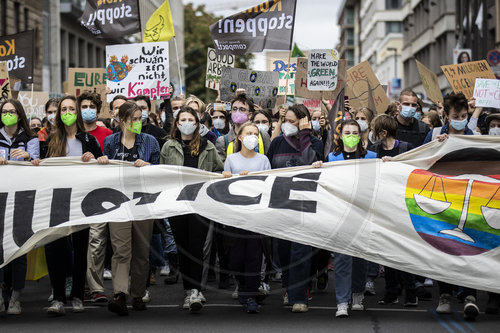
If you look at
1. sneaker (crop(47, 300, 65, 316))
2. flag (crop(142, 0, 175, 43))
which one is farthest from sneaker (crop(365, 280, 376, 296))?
flag (crop(142, 0, 175, 43))

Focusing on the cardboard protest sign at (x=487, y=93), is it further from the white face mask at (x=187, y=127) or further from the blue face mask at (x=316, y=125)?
the white face mask at (x=187, y=127)

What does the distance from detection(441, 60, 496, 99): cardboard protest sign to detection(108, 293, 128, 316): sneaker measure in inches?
264

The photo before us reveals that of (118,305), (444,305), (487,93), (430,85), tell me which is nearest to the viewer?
(118,305)

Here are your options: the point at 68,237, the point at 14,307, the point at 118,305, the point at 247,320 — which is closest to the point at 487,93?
the point at 247,320

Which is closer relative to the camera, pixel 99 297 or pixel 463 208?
pixel 463 208

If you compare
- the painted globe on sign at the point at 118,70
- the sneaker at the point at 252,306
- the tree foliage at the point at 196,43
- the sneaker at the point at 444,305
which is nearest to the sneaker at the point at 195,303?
the sneaker at the point at 252,306

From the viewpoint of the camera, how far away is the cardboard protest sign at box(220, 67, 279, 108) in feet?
44.9

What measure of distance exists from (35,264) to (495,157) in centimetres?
464

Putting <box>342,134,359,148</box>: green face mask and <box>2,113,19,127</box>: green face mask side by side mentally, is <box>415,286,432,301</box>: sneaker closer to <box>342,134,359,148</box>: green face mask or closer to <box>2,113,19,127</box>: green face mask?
<box>342,134,359,148</box>: green face mask

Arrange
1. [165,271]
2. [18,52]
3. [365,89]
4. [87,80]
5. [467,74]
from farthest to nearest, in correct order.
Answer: [87,80], [365,89], [18,52], [467,74], [165,271]

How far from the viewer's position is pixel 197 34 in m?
76.9

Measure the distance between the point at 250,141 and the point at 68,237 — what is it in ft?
6.43

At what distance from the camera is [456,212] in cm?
838

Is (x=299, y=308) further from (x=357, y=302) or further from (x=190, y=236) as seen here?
(x=190, y=236)
